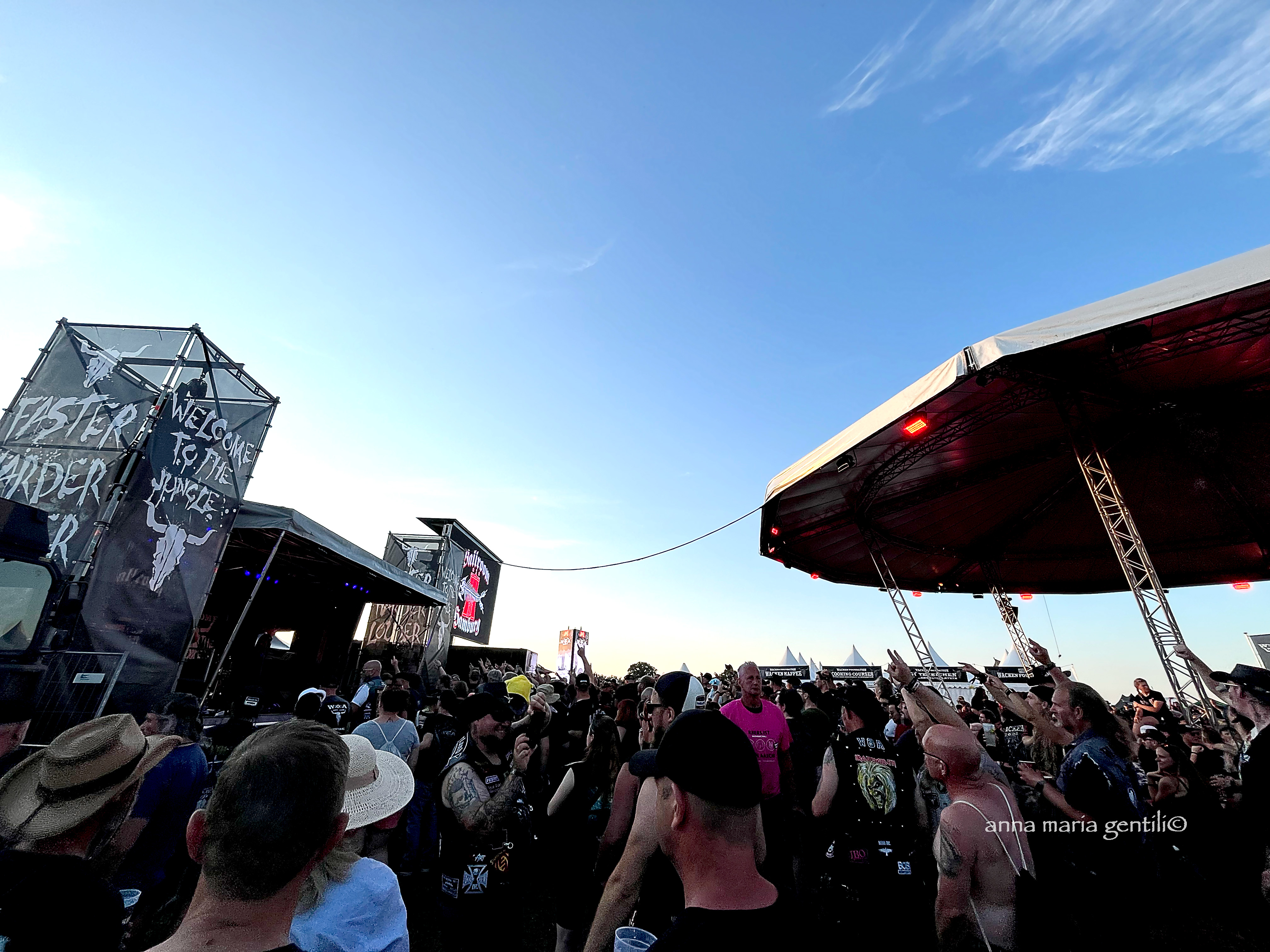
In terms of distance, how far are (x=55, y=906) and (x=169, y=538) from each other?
813 cm

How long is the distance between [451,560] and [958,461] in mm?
18970

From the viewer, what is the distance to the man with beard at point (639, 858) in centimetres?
197

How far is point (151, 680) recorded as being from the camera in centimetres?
722

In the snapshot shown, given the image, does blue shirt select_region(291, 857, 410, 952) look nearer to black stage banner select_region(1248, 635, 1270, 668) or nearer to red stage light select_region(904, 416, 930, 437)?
red stage light select_region(904, 416, 930, 437)

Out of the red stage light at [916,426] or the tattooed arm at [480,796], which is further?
the red stage light at [916,426]

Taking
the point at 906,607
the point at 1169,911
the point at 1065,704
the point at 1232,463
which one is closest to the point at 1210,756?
the point at 1169,911

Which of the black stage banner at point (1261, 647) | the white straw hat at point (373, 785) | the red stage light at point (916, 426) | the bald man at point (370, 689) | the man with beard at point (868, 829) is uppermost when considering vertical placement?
the red stage light at point (916, 426)

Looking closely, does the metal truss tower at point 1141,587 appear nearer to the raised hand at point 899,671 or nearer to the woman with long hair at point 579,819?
the raised hand at point 899,671

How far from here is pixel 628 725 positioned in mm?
4449

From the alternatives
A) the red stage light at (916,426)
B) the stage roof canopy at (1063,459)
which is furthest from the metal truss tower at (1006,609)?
the red stage light at (916,426)

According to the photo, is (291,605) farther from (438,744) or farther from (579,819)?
(579,819)

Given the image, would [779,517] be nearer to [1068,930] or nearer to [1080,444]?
[1080,444]

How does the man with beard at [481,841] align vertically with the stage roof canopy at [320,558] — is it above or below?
below

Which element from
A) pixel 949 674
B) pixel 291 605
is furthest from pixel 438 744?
pixel 949 674
